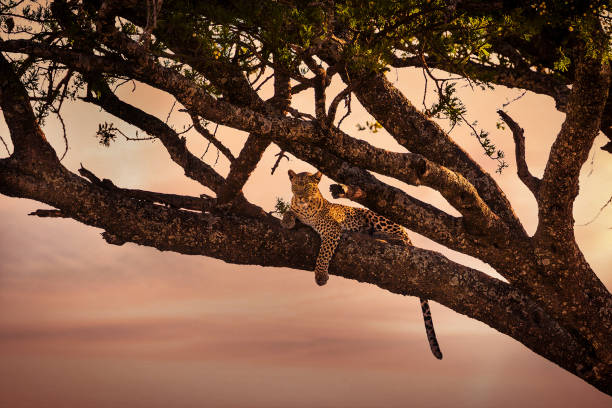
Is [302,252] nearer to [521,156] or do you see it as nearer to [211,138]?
[211,138]

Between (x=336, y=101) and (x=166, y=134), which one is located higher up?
(x=166, y=134)

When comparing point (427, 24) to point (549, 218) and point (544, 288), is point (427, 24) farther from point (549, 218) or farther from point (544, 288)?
point (544, 288)

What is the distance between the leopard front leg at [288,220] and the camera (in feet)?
22.6

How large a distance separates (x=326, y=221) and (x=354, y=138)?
152cm

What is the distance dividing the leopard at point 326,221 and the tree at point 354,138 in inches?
6.0

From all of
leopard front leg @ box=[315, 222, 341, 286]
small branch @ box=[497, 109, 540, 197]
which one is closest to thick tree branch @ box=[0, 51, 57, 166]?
leopard front leg @ box=[315, 222, 341, 286]

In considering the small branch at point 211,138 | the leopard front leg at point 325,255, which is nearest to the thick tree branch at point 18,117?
the small branch at point 211,138

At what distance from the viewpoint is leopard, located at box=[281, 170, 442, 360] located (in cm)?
637

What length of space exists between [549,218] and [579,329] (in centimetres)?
137

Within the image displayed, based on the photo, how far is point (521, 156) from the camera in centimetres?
704

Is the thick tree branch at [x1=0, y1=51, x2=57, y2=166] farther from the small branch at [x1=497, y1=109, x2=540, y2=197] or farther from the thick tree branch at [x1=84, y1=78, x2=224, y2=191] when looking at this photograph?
the small branch at [x1=497, y1=109, x2=540, y2=197]

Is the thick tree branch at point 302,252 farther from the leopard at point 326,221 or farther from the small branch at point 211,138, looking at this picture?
the small branch at point 211,138

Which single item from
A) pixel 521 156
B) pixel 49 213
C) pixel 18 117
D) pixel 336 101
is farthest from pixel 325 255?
pixel 18 117

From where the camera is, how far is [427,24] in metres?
5.07
